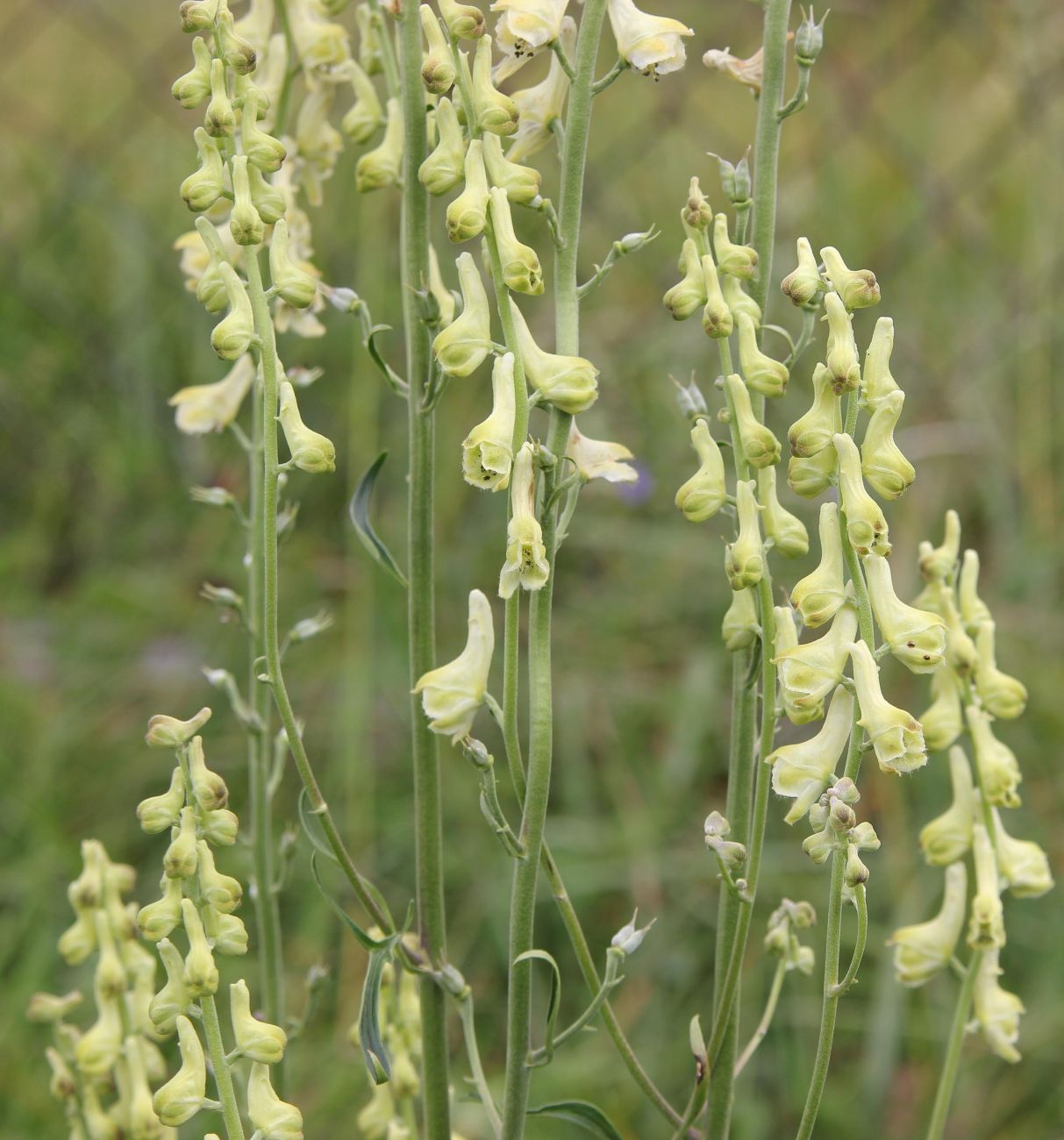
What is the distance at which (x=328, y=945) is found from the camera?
2836 millimetres

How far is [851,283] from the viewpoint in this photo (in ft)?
3.41

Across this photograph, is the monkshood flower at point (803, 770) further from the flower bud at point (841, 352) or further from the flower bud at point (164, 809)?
the flower bud at point (164, 809)

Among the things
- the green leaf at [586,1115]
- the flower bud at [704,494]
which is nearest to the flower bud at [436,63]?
the flower bud at [704,494]

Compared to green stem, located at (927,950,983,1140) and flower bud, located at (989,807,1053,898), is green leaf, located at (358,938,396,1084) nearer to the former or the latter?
green stem, located at (927,950,983,1140)

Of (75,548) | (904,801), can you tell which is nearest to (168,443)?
(75,548)

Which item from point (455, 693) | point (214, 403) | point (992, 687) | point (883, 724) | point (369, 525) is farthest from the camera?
point (214, 403)

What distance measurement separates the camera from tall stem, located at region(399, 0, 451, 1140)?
1.19 metres

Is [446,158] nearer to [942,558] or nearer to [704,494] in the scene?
[704,494]

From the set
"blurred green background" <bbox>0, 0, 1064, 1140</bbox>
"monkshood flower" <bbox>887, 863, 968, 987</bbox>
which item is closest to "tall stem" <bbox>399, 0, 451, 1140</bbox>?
"monkshood flower" <bbox>887, 863, 968, 987</bbox>

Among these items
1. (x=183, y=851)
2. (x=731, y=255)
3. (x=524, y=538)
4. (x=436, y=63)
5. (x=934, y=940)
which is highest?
(x=436, y=63)

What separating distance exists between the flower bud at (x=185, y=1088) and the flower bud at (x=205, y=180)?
589mm

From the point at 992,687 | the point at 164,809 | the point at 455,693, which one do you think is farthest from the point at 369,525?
the point at 992,687

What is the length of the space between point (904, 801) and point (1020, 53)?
108 inches

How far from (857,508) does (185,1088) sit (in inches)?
24.1
